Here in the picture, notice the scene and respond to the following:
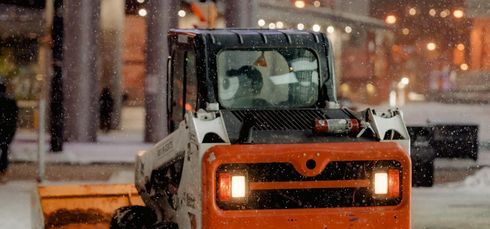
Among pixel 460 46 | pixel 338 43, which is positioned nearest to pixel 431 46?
pixel 460 46

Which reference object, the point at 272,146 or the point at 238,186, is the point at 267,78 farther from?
the point at 238,186

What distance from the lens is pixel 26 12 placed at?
3284 cm

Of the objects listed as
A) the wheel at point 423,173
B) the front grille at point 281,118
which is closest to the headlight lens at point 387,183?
the front grille at point 281,118

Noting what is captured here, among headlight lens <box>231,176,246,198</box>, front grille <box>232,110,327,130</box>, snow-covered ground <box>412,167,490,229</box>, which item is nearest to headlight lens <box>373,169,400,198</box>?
front grille <box>232,110,327,130</box>

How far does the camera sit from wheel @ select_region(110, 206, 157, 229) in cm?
923

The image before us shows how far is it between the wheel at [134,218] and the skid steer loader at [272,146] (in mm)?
35

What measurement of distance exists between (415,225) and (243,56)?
4.45 meters

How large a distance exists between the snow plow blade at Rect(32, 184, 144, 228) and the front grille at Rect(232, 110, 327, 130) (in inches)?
95.5

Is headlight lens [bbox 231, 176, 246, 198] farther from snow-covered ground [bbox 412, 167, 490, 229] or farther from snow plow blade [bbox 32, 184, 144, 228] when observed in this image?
snow-covered ground [bbox 412, 167, 490, 229]

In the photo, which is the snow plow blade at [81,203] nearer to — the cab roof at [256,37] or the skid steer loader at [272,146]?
the skid steer loader at [272,146]

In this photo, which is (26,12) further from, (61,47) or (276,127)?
(276,127)

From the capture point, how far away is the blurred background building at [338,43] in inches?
1213

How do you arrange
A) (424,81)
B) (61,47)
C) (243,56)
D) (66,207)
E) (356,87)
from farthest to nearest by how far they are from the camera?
(424,81), (356,87), (61,47), (66,207), (243,56)

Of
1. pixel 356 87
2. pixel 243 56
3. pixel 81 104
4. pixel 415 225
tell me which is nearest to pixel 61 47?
pixel 81 104
